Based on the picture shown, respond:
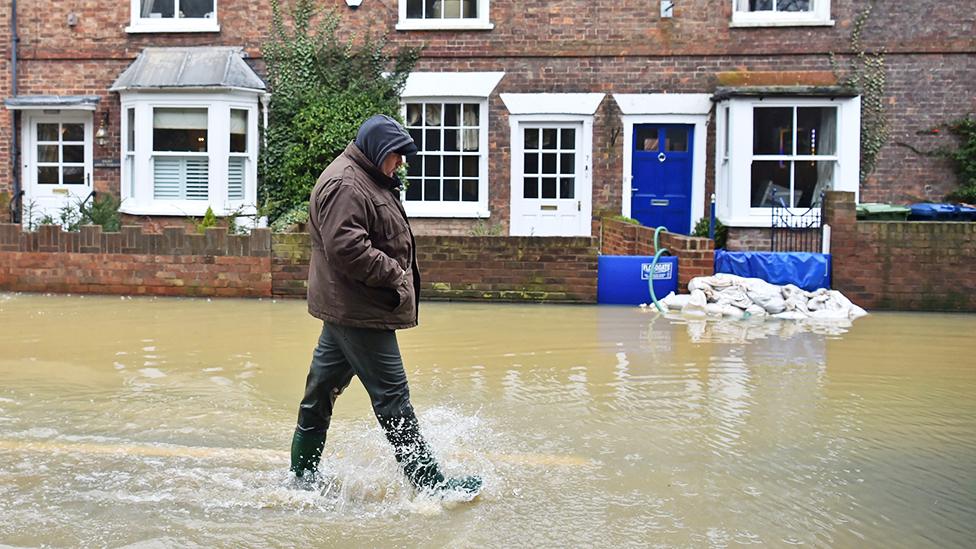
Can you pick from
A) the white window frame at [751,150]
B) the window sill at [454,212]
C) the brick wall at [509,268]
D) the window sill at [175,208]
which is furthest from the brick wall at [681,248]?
the window sill at [175,208]

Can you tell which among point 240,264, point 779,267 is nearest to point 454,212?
point 240,264

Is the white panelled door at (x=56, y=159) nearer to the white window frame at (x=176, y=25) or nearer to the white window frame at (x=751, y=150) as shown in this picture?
the white window frame at (x=176, y=25)

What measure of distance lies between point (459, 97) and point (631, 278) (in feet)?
20.7

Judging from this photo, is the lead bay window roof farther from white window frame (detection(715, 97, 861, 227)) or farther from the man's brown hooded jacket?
the man's brown hooded jacket

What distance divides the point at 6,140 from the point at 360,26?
21.6ft

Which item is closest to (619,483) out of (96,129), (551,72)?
(551,72)

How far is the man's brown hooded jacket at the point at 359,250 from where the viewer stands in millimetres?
4820

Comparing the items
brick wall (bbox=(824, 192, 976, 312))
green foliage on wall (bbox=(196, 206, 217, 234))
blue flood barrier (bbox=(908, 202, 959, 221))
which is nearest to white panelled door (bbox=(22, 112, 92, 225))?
green foliage on wall (bbox=(196, 206, 217, 234))

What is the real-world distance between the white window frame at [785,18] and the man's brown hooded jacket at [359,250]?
1384 cm

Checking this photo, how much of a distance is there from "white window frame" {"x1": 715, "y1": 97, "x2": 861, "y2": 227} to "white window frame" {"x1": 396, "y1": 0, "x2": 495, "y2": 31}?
4.23 m

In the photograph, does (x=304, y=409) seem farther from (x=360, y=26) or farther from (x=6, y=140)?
(x=6, y=140)

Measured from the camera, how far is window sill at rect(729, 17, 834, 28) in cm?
1745

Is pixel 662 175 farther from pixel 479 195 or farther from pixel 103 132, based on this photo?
pixel 103 132

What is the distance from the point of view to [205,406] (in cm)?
721
